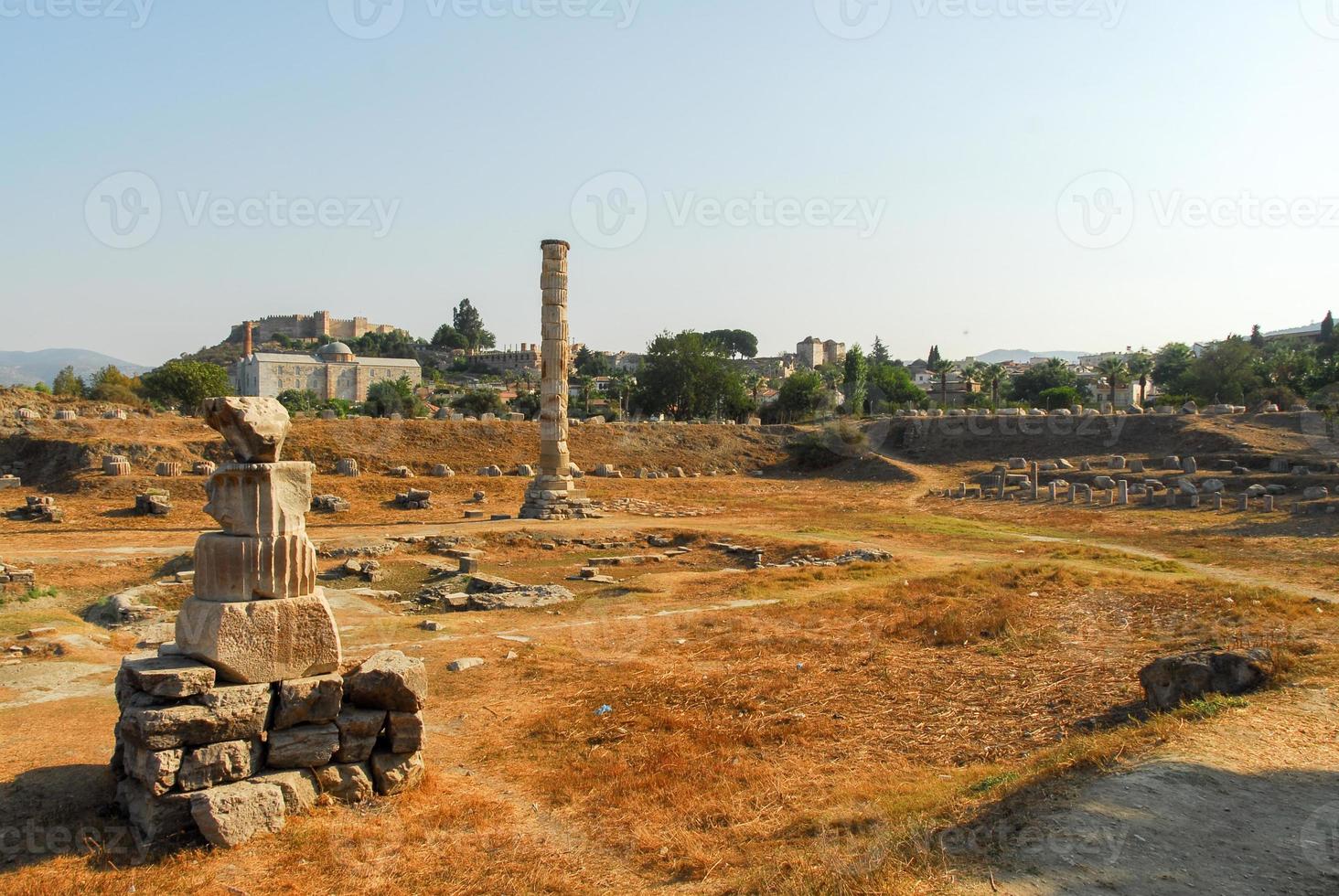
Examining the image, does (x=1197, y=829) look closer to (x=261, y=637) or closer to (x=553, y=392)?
(x=261, y=637)

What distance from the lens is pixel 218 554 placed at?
7.18 metres

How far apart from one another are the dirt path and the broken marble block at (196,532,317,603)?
18.1ft

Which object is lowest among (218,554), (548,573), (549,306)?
(548,573)

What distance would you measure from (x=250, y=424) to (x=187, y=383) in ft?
162

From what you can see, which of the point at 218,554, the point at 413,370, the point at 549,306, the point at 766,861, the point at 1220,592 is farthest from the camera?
the point at 413,370

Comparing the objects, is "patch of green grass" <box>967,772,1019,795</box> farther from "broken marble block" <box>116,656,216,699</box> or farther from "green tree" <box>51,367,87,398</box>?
"green tree" <box>51,367,87,398</box>

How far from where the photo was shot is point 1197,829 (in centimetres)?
555

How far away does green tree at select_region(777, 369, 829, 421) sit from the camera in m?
63.3

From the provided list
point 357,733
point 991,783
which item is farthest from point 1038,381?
point 357,733

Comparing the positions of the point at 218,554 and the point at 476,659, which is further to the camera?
the point at 476,659

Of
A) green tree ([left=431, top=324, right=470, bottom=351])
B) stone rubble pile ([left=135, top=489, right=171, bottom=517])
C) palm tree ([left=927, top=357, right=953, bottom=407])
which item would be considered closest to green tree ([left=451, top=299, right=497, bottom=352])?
green tree ([left=431, top=324, right=470, bottom=351])

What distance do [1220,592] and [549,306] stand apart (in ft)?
68.5

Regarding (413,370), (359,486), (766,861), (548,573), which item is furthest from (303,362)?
(766,861)

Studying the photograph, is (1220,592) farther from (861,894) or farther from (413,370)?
(413,370)
